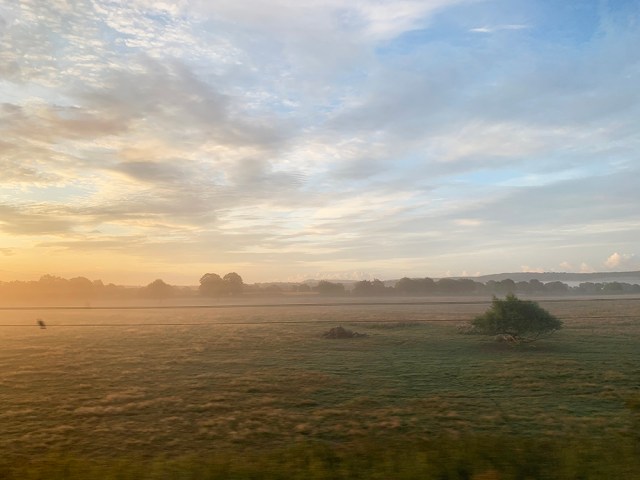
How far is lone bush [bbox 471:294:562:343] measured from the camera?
174 feet

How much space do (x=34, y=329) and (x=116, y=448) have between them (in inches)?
2650

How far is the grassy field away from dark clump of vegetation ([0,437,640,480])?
0.07 meters

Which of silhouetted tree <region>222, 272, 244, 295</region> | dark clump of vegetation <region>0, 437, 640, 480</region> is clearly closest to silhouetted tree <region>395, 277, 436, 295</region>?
silhouetted tree <region>222, 272, 244, 295</region>

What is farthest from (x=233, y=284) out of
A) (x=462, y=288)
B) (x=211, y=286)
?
(x=462, y=288)

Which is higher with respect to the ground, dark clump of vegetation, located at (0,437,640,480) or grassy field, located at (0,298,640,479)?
dark clump of vegetation, located at (0,437,640,480)

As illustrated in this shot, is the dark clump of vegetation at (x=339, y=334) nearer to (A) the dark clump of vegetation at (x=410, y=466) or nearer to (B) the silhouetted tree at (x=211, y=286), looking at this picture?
(A) the dark clump of vegetation at (x=410, y=466)

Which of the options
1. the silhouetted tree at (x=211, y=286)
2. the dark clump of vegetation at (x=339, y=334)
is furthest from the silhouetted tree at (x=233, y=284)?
the dark clump of vegetation at (x=339, y=334)

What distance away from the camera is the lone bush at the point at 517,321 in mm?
53031

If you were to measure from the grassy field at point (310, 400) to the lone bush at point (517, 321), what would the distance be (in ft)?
6.82

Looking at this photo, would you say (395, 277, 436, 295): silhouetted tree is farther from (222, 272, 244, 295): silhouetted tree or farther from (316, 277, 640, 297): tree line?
(222, 272, 244, 295): silhouetted tree

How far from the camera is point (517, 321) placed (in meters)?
53.1

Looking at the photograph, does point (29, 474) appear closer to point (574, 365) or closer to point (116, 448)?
point (116, 448)

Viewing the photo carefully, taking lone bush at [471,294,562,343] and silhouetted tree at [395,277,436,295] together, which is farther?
silhouetted tree at [395,277,436,295]

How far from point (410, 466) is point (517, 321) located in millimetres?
48333
